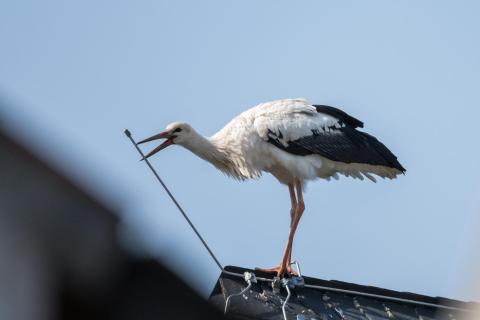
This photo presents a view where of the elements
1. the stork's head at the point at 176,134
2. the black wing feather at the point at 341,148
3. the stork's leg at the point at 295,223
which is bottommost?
the stork's leg at the point at 295,223

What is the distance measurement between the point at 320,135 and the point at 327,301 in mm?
3457

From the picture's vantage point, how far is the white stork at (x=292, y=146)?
10.3 metres

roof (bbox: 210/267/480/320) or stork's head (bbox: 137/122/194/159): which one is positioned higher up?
stork's head (bbox: 137/122/194/159)

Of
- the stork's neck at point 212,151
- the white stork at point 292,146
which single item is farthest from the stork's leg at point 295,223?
Answer: the stork's neck at point 212,151

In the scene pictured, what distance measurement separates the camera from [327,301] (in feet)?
23.7

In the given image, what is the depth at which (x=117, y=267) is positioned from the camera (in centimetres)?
127

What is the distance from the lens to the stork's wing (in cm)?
1030

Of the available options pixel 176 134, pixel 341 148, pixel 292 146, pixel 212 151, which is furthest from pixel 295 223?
pixel 176 134

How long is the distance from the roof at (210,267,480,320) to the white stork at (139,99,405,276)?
2623 millimetres

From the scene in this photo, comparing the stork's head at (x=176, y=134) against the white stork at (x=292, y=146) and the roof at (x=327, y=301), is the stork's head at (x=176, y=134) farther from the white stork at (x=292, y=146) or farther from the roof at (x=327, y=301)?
the roof at (x=327, y=301)

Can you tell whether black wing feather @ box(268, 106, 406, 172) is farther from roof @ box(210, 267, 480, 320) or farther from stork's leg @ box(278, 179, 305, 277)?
roof @ box(210, 267, 480, 320)

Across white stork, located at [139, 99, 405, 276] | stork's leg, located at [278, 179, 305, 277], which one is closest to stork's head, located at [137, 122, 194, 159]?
white stork, located at [139, 99, 405, 276]

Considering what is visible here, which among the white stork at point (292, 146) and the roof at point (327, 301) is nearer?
the roof at point (327, 301)

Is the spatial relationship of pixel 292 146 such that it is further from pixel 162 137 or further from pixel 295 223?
pixel 162 137
